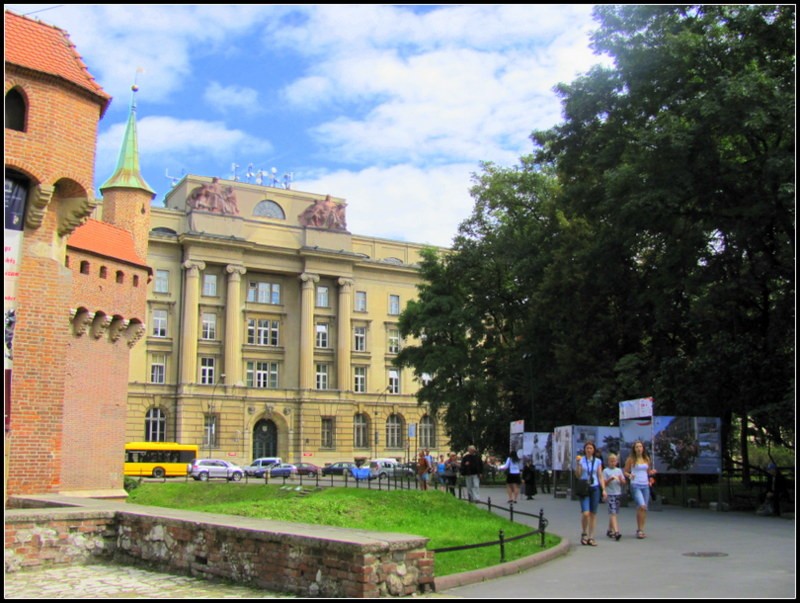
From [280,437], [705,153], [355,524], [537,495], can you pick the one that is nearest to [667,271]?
[705,153]

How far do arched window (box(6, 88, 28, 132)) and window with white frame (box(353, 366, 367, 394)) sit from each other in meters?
62.1

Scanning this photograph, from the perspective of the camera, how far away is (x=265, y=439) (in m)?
74.7

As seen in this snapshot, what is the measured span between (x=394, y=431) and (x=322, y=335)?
39.0 feet

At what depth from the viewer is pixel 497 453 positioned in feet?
155

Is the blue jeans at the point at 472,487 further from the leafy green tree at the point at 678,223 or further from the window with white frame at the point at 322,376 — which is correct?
the window with white frame at the point at 322,376

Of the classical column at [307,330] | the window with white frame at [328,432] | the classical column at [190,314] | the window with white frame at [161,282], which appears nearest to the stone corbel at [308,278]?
the classical column at [307,330]

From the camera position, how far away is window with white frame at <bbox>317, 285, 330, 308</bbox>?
79062 millimetres

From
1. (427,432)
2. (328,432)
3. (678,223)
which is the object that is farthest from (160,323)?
(678,223)

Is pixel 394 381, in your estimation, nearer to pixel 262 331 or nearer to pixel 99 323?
pixel 262 331

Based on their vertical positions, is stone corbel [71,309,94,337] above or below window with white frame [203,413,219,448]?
above

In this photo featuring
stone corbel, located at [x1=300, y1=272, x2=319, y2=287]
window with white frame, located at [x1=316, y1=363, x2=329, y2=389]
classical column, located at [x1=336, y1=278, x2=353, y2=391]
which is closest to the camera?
stone corbel, located at [x1=300, y1=272, x2=319, y2=287]

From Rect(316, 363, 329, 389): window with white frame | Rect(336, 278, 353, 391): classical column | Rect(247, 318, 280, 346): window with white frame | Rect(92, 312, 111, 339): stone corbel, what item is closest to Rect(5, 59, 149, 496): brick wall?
Rect(92, 312, 111, 339): stone corbel

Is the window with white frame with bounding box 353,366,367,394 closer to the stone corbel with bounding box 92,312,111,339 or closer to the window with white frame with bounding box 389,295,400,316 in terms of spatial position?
the window with white frame with bounding box 389,295,400,316

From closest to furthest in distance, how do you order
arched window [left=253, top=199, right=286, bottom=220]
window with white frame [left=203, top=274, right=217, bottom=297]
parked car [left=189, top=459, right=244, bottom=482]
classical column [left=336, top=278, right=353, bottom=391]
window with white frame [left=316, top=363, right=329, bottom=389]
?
parked car [left=189, top=459, right=244, bottom=482], window with white frame [left=203, top=274, right=217, bottom=297], arched window [left=253, top=199, right=286, bottom=220], classical column [left=336, top=278, right=353, bottom=391], window with white frame [left=316, top=363, right=329, bottom=389]
